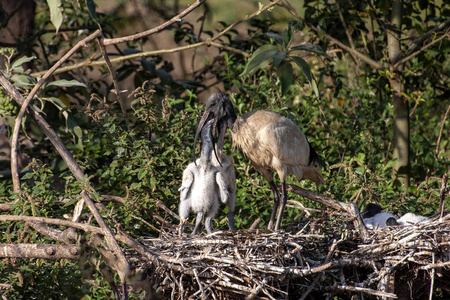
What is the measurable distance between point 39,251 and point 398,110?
13.8 feet

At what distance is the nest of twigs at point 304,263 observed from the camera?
3.34 meters

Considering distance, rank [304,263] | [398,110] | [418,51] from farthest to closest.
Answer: [398,110], [418,51], [304,263]

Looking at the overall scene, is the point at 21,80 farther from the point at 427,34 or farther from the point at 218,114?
the point at 427,34

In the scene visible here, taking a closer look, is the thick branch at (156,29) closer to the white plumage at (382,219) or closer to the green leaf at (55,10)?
the green leaf at (55,10)

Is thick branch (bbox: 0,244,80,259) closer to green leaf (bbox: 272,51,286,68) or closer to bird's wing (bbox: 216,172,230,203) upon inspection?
bird's wing (bbox: 216,172,230,203)

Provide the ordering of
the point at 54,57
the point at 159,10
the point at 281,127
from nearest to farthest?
1. the point at 281,127
2. the point at 54,57
3. the point at 159,10

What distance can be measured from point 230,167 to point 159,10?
5.03 metres

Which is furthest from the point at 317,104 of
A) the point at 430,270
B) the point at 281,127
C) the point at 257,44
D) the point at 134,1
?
the point at 134,1

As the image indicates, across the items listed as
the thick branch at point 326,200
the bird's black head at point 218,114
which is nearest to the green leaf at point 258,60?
the bird's black head at point 218,114

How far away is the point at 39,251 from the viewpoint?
321 cm

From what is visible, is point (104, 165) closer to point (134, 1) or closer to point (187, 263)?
point (187, 263)

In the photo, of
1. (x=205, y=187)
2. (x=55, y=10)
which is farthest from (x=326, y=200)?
(x=55, y=10)

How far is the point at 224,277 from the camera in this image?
10.8 ft

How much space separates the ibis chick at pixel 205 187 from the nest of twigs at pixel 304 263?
24 cm
